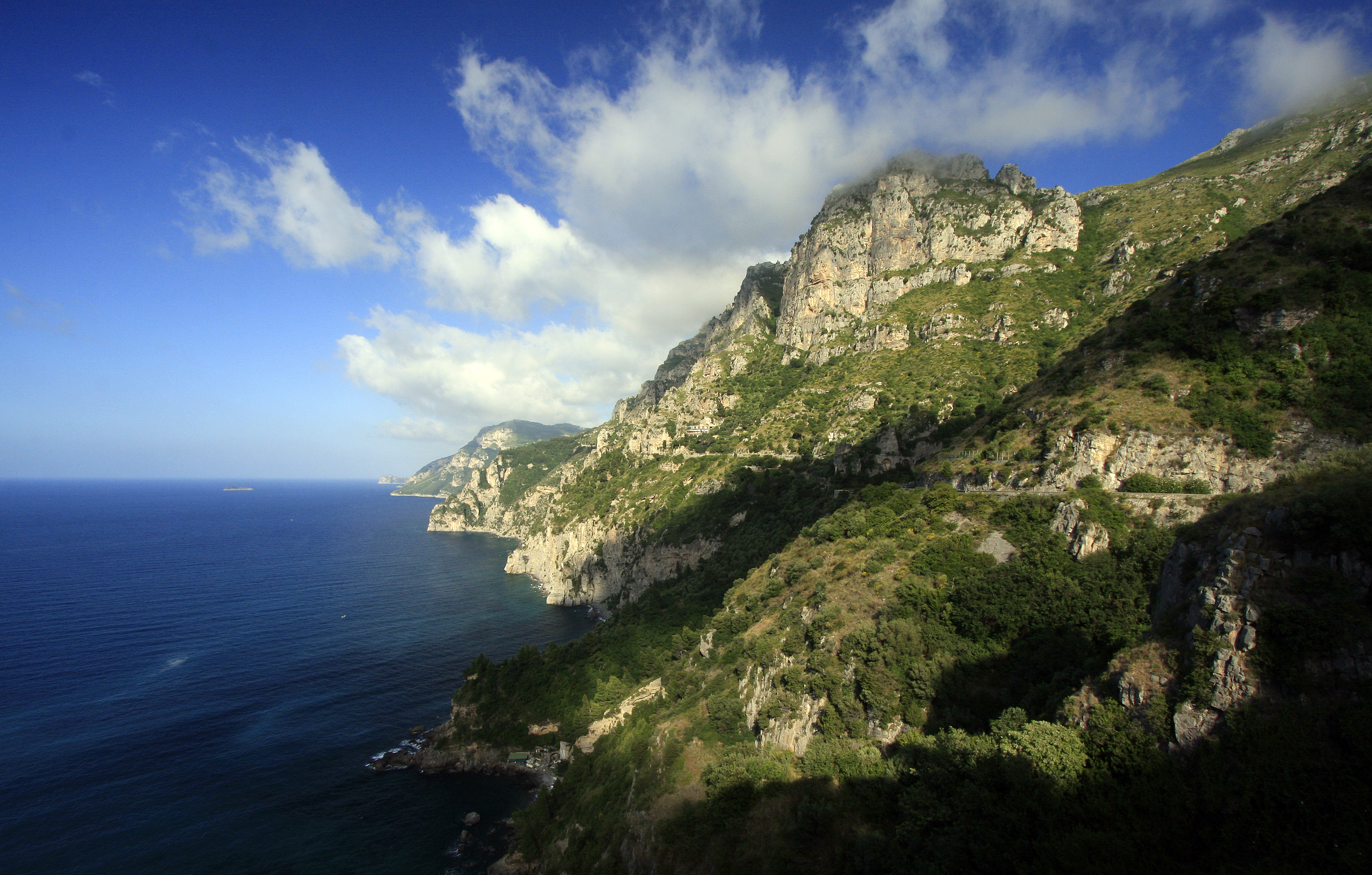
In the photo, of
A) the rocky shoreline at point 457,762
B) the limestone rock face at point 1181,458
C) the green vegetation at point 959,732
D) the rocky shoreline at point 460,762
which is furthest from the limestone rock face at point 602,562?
the limestone rock face at point 1181,458

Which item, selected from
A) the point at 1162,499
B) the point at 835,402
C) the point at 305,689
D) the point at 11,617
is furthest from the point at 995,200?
the point at 11,617

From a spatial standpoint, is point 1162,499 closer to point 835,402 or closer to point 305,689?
point 835,402

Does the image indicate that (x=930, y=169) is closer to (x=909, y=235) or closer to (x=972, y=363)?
(x=909, y=235)

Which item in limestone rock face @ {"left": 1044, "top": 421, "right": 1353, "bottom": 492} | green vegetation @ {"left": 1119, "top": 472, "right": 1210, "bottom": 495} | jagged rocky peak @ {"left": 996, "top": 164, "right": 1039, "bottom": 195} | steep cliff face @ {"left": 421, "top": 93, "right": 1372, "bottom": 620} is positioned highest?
jagged rocky peak @ {"left": 996, "top": 164, "right": 1039, "bottom": 195}

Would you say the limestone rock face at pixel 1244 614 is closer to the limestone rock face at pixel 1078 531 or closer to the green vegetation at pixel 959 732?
the green vegetation at pixel 959 732

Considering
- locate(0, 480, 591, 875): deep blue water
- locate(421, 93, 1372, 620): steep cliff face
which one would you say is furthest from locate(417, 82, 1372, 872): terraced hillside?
locate(0, 480, 591, 875): deep blue water

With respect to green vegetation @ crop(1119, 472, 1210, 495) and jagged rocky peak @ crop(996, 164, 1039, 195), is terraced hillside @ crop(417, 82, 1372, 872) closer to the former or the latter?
green vegetation @ crop(1119, 472, 1210, 495)

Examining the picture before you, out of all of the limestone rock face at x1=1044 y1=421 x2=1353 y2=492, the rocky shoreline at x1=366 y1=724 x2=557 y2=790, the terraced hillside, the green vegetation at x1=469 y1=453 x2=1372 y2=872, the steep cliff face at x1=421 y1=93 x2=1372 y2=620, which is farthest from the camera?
the rocky shoreline at x1=366 y1=724 x2=557 y2=790

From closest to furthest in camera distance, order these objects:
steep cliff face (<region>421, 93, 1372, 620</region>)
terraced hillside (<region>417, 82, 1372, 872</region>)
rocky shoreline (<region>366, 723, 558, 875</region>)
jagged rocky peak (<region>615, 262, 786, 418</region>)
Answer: terraced hillside (<region>417, 82, 1372, 872</region>) < steep cliff face (<region>421, 93, 1372, 620</region>) < rocky shoreline (<region>366, 723, 558, 875</region>) < jagged rocky peak (<region>615, 262, 786, 418</region>)
